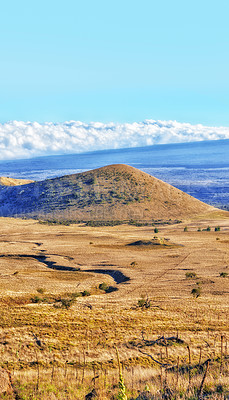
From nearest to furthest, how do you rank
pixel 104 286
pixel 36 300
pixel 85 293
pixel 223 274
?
1. pixel 36 300
2. pixel 85 293
3. pixel 104 286
4. pixel 223 274

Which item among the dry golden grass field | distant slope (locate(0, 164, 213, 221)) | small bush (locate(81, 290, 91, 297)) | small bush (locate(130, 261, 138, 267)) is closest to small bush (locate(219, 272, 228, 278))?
the dry golden grass field

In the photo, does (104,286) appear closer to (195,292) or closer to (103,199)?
(195,292)

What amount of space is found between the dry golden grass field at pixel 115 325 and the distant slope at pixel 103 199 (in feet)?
157

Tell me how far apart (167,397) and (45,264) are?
29391mm

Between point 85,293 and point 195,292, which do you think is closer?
point 195,292

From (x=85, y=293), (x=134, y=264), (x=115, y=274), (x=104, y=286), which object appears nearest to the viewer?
(x=85, y=293)

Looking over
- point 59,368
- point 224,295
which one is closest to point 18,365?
point 59,368

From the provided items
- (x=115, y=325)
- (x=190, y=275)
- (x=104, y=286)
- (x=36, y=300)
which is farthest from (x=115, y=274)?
(x=115, y=325)

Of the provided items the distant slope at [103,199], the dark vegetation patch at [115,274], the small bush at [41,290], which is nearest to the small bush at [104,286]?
the dark vegetation patch at [115,274]

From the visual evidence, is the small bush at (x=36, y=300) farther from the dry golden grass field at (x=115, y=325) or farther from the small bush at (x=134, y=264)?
the small bush at (x=134, y=264)

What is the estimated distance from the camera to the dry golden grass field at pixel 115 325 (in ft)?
37.8

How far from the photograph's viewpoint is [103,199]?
96438 mm

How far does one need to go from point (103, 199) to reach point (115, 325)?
3112 inches

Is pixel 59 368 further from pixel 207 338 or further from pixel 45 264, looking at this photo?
pixel 45 264
